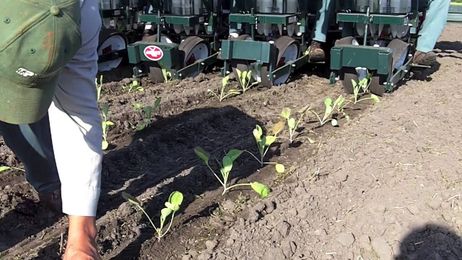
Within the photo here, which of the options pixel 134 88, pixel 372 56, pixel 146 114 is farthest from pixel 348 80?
pixel 146 114

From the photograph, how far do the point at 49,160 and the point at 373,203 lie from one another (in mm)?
1628

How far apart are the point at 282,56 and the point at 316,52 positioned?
0.91 meters

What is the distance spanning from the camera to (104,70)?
6.70 metres

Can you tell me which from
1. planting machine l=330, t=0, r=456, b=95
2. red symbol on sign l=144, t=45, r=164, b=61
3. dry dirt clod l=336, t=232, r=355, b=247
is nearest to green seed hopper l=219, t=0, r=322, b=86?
planting machine l=330, t=0, r=456, b=95

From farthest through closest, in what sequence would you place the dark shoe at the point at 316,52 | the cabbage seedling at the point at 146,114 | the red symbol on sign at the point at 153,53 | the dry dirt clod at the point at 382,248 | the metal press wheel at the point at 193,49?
the dark shoe at the point at 316,52
the metal press wheel at the point at 193,49
the red symbol on sign at the point at 153,53
the cabbage seedling at the point at 146,114
the dry dirt clod at the point at 382,248

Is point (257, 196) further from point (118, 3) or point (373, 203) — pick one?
point (118, 3)

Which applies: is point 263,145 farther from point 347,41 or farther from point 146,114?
point 347,41

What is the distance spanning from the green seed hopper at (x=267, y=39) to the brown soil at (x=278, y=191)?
2.91 feet

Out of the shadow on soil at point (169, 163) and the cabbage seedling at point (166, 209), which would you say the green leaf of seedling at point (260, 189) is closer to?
the shadow on soil at point (169, 163)

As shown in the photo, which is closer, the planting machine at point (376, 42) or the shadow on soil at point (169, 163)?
the shadow on soil at point (169, 163)

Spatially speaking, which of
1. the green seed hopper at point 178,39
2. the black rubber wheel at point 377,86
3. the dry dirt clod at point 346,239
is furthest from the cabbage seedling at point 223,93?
the dry dirt clod at point 346,239

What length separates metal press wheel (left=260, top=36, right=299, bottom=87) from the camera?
593cm

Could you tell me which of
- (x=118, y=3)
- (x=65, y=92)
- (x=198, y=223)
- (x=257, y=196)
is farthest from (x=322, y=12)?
(x=65, y=92)

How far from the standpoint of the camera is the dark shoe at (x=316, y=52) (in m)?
6.58
